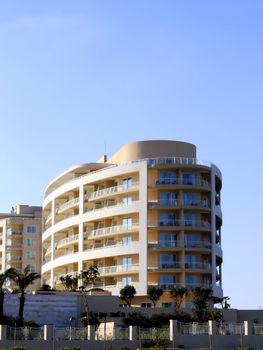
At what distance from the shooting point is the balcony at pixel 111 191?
9644 cm

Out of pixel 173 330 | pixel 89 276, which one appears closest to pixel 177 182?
pixel 89 276

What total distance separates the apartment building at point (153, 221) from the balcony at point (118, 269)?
0.12m

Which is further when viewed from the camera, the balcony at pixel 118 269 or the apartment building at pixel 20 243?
the apartment building at pixel 20 243

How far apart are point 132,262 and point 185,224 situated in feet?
25.5

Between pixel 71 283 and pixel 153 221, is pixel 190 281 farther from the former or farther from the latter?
pixel 71 283

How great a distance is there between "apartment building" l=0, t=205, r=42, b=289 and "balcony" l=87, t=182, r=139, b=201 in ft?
136

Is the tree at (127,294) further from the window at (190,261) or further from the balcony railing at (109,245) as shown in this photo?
the window at (190,261)

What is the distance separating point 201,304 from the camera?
266 ft

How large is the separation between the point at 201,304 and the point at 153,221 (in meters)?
16.7

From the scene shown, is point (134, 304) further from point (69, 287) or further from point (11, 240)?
point (11, 240)

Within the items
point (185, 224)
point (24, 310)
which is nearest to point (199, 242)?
point (185, 224)

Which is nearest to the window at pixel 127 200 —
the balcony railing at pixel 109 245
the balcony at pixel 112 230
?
the balcony at pixel 112 230

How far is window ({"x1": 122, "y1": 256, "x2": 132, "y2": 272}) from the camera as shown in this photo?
94750 mm

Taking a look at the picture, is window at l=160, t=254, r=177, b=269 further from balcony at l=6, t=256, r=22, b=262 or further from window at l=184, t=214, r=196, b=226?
balcony at l=6, t=256, r=22, b=262
